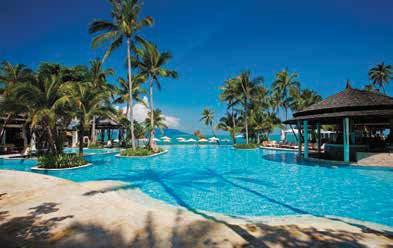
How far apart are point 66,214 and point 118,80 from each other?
101 ft

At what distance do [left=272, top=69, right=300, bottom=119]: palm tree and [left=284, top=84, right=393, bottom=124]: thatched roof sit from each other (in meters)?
22.1

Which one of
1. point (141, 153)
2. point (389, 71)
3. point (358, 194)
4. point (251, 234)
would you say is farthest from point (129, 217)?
point (389, 71)

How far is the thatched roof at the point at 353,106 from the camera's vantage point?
1545cm

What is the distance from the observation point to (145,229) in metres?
5.21

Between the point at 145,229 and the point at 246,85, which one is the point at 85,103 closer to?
the point at 145,229

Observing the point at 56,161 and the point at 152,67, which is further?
the point at 152,67

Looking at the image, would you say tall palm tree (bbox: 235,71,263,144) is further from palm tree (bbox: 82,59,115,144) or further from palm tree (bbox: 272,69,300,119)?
palm tree (bbox: 82,59,115,144)

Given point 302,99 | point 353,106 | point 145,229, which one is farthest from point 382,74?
point 145,229

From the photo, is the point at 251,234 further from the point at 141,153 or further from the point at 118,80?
the point at 118,80

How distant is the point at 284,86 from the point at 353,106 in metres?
25.2

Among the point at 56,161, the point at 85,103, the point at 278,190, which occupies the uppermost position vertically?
the point at 85,103

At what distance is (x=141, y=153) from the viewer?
76.3 ft

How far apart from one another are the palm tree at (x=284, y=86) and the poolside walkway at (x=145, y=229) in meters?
37.0

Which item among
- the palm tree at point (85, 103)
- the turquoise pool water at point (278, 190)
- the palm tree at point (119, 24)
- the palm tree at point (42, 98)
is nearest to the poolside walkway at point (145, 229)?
the turquoise pool water at point (278, 190)
